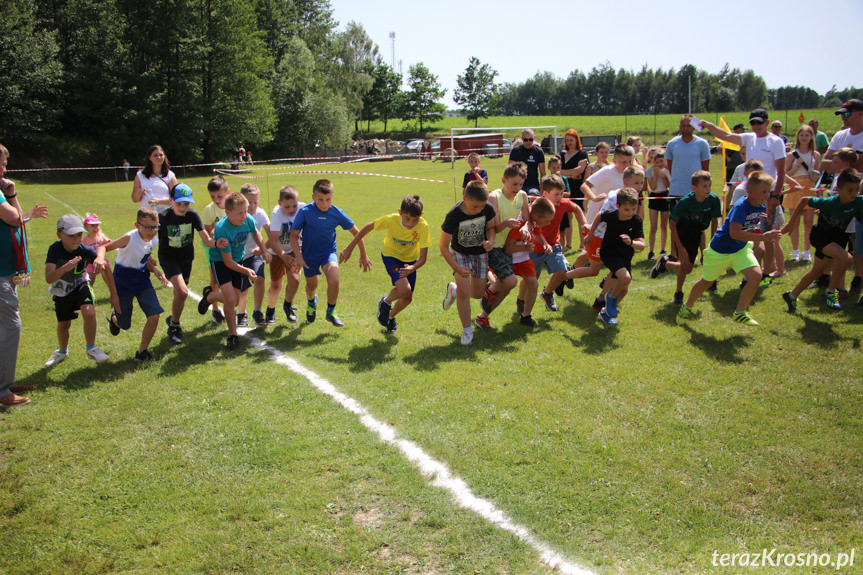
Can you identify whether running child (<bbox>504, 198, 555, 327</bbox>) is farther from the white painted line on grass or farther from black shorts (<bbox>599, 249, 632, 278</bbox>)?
the white painted line on grass

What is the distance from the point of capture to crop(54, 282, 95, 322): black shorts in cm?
586

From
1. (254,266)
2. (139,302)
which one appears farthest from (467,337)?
(139,302)

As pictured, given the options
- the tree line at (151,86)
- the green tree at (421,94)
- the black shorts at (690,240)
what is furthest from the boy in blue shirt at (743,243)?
the green tree at (421,94)

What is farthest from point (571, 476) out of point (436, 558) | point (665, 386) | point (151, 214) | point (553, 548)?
point (151, 214)

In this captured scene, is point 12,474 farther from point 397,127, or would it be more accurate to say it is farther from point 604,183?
point 397,127

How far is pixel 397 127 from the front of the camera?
301 ft

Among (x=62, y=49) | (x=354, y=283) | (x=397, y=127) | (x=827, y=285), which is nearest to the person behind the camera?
(x=827, y=285)

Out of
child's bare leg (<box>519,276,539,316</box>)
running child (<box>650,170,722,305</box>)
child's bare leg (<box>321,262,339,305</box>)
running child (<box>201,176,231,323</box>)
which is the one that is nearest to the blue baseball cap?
running child (<box>201,176,231,323</box>)

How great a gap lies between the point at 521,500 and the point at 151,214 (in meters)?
5.14

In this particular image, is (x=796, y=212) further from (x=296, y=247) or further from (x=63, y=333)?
(x=63, y=333)

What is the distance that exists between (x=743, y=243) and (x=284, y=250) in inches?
227

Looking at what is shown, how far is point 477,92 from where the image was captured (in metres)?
Answer: 91.2

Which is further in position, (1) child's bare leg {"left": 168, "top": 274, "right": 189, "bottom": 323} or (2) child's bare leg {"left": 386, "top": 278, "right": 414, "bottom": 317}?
(2) child's bare leg {"left": 386, "top": 278, "right": 414, "bottom": 317}

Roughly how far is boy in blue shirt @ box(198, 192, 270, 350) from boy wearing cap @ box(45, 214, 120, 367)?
3.69ft
